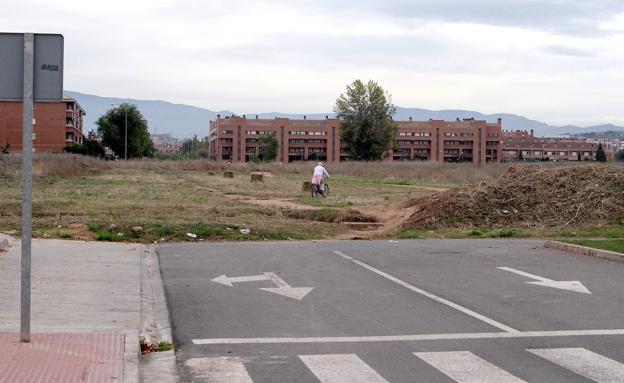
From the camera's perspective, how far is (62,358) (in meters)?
7.21

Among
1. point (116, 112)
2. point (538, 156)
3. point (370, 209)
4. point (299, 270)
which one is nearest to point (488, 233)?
point (370, 209)

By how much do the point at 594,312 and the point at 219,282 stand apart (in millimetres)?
5698

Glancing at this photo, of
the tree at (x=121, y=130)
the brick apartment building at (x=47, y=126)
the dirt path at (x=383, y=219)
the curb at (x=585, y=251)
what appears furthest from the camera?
the tree at (x=121, y=130)

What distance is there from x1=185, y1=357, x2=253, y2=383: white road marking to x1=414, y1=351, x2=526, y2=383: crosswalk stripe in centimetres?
181

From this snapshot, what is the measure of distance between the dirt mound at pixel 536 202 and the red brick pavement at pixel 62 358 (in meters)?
17.5

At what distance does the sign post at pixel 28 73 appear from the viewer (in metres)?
7.39

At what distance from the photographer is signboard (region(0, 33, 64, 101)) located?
7430 millimetres

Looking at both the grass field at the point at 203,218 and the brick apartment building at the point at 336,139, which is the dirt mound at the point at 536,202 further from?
the brick apartment building at the point at 336,139

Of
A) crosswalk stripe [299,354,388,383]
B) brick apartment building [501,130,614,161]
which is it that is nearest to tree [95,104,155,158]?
brick apartment building [501,130,614,161]

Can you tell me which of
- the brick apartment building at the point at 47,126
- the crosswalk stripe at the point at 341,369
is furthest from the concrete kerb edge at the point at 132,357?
the brick apartment building at the point at 47,126

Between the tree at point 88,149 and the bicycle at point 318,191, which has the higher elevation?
the tree at point 88,149

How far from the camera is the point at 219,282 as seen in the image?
12.9 metres

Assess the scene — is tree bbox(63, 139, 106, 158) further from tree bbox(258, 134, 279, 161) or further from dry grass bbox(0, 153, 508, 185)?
tree bbox(258, 134, 279, 161)

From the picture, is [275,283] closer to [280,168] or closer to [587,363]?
[587,363]
